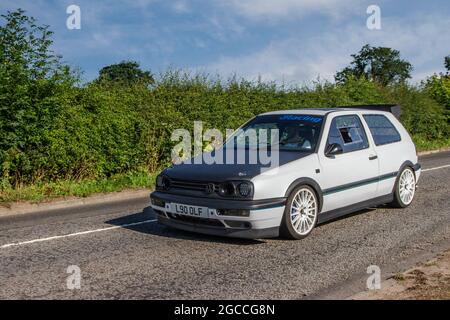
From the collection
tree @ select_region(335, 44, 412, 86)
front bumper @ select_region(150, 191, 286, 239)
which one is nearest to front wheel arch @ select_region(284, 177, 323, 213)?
front bumper @ select_region(150, 191, 286, 239)

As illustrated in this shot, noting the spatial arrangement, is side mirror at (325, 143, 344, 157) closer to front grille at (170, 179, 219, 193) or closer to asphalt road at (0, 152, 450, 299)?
asphalt road at (0, 152, 450, 299)

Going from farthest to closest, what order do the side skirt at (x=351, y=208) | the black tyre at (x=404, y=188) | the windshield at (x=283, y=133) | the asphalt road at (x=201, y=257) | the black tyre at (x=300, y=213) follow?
the black tyre at (x=404, y=188), the windshield at (x=283, y=133), the side skirt at (x=351, y=208), the black tyre at (x=300, y=213), the asphalt road at (x=201, y=257)

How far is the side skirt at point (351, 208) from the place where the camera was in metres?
7.00

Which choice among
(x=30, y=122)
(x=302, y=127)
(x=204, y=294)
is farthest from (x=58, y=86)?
(x=204, y=294)

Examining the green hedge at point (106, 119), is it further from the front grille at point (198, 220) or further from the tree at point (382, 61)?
the tree at point (382, 61)

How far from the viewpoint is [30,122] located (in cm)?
1075

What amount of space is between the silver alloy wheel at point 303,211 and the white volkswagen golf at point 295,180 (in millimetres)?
13

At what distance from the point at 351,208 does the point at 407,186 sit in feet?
5.93

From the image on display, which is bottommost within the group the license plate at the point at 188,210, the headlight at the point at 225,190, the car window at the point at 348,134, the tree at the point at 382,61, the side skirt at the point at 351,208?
the side skirt at the point at 351,208

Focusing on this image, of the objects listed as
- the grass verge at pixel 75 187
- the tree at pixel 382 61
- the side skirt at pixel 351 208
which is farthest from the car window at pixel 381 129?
the tree at pixel 382 61

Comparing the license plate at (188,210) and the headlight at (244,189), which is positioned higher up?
the headlight at (244,189)

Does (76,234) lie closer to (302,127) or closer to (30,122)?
(302,127)

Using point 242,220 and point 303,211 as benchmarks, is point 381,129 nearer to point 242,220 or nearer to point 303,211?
point 303,211

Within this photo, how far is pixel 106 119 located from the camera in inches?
481
